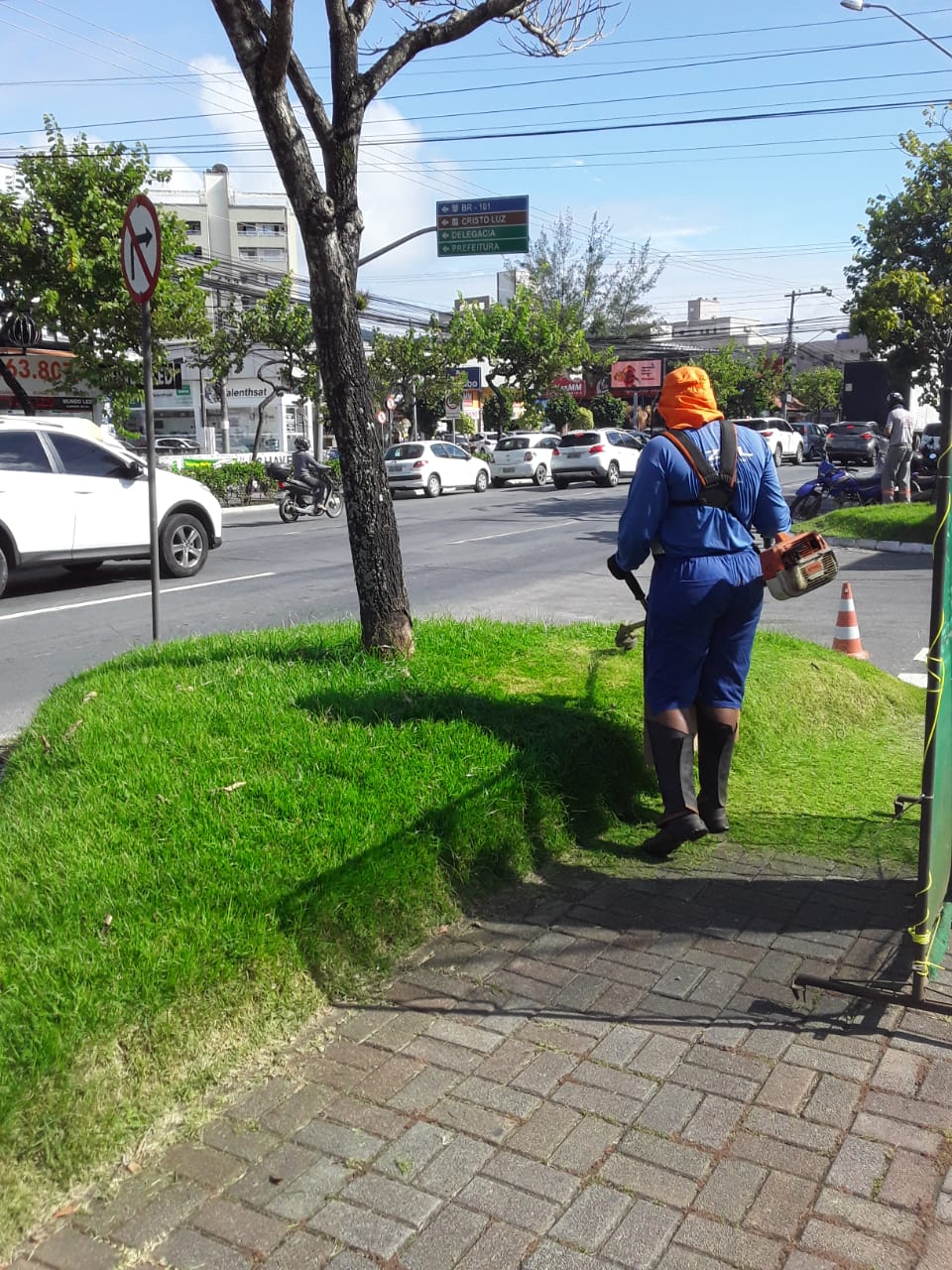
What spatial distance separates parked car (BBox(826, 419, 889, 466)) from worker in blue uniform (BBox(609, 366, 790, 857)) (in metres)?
35.6

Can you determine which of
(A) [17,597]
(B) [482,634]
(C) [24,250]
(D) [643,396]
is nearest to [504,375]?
(D) [643,396]

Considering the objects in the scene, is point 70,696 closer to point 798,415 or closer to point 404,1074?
point 404,1074

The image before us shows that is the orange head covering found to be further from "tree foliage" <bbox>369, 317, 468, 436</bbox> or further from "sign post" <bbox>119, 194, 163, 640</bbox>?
"tree foliage" <bbox>369, 317, 468, 436</bbox>

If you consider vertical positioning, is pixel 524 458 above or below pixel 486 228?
below

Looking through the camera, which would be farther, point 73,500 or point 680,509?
point 73,500

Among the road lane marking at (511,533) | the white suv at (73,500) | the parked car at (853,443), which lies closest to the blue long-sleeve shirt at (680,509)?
the white suv at (73,500)

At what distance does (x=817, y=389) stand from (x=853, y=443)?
4648cm

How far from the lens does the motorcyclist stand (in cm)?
2233

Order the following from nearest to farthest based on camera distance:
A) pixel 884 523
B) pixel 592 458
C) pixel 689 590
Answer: pixel 689 590 < pixel 884 523 < pixel 592 458

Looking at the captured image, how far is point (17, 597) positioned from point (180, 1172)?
10048mm

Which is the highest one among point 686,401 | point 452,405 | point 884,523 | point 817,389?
point 817,389

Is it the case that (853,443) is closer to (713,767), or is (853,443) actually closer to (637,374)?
(637,374)

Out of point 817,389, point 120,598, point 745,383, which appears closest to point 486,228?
point 120,598

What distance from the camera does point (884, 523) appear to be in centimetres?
1741
